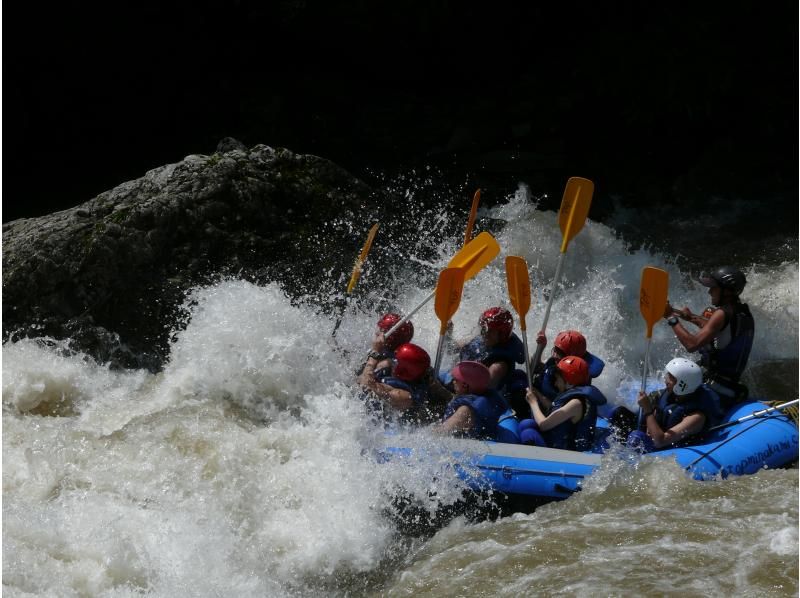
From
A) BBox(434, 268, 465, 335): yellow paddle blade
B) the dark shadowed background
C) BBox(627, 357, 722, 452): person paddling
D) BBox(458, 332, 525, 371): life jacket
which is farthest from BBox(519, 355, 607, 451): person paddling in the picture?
the dark shadowed background

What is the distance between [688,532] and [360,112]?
8362 millimetres

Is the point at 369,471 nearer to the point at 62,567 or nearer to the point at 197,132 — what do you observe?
the point at 62,567

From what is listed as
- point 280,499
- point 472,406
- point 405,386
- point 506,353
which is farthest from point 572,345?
point 280,499

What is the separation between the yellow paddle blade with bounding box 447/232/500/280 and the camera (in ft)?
19.6

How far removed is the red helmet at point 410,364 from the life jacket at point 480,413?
11.9 inches

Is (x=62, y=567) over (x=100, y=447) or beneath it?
beneath

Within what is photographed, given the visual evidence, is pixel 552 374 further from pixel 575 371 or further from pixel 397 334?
pixel 397 334

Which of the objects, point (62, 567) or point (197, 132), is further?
point (197, 132)

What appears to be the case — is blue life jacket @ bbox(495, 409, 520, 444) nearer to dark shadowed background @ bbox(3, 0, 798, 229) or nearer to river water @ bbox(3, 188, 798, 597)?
river water @ bbox(3, 188, 798, 597)

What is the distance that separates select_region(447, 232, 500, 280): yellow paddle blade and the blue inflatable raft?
1416mm

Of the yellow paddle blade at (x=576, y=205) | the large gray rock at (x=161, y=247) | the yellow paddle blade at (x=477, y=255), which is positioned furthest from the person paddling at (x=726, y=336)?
the large gray rock at (x=161, y=247)

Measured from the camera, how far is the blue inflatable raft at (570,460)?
15.9ft

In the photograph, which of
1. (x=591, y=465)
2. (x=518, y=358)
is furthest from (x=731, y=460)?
(x=518, y=358)

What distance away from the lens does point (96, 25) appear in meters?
10.6
